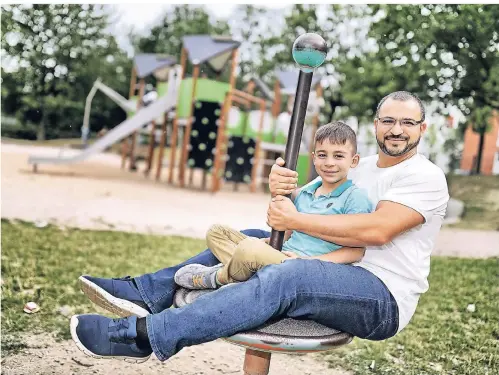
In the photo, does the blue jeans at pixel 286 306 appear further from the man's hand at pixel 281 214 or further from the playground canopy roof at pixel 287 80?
the playground canopy roof at pixel 287 80

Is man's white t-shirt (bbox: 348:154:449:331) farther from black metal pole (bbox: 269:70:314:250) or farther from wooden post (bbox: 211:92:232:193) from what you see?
wooden post (bbox: 211:92:232:193)

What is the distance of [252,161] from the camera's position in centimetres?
671

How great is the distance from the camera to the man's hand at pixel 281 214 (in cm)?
120

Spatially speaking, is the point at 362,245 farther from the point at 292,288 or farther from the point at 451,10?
the point at 451,10

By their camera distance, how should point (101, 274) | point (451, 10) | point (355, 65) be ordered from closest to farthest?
point (451, 10)
point (101, 274)
point (355, 65)

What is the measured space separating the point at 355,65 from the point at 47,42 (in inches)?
89.9


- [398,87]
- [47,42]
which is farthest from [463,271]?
[47,42]

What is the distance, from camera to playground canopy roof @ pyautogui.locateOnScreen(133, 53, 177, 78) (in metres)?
7.86

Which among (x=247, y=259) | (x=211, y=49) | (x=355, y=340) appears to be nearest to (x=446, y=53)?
(x=355, y=340)

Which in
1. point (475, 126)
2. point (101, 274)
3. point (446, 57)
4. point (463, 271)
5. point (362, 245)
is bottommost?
point (101, 274)

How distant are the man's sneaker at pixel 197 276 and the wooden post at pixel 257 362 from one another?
0.23 metres

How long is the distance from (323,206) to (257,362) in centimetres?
40

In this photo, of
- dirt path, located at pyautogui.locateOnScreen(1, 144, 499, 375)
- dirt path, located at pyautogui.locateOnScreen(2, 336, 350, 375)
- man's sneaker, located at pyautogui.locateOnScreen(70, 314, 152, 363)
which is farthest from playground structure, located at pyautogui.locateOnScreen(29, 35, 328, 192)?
man's sneaker, located at pyautogui.locateOnScreen(70, 314, 152, 363)

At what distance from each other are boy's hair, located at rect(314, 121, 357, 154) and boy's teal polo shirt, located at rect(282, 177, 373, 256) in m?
0.09
